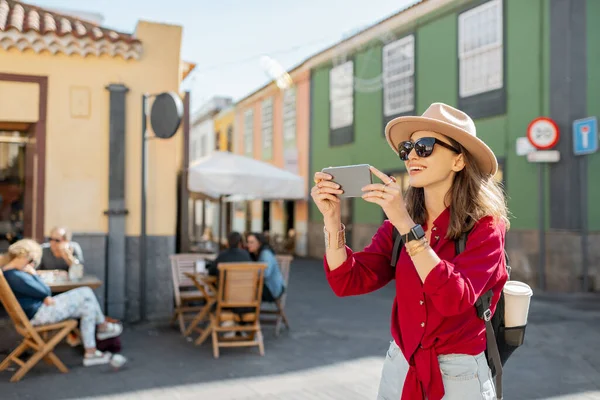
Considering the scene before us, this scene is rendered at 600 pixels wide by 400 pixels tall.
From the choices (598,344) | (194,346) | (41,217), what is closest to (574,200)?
(598,344)

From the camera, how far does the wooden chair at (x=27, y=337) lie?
5.22 metres

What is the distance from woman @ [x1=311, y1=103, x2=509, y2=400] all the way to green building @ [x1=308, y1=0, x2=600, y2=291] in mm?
9948

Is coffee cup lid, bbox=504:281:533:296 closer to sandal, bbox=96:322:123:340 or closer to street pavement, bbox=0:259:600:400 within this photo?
street pavement, bbox=0:259:600:400

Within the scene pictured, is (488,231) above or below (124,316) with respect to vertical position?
above

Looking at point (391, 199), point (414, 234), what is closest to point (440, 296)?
point (414, 234)

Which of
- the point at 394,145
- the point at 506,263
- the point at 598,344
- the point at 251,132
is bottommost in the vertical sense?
the point at 598,344

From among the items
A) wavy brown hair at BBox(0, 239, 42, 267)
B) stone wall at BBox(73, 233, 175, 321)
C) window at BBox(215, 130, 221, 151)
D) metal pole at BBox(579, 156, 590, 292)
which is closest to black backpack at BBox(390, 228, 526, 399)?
wavy brown hair at BBox(0, 239, 42, 267)

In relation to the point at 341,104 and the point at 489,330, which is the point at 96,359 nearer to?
the point at 489,330

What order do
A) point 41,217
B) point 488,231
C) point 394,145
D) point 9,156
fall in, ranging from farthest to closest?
point 9,156
point 41,217
point 394,145
point 488,231

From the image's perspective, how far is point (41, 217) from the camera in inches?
308

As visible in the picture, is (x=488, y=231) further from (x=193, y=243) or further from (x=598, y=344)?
(x=193, y=243)

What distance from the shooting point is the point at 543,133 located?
11320 mm

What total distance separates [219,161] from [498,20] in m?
7.16

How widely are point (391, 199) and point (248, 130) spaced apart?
85.3 feet
